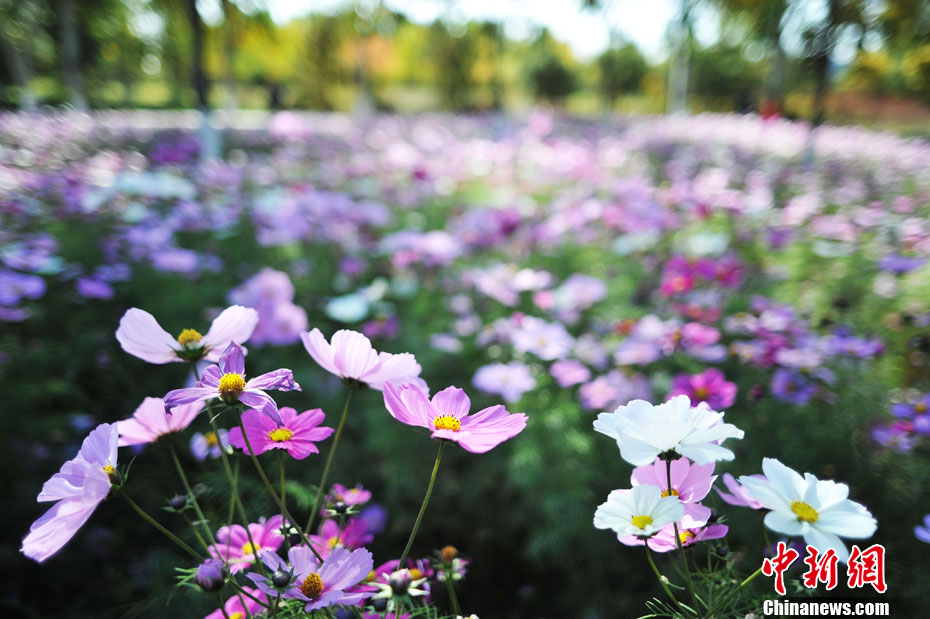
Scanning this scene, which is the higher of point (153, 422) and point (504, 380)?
point (153, 422)

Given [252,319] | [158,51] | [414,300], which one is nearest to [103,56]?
[158,51]

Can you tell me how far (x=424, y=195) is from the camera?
11.5 ft

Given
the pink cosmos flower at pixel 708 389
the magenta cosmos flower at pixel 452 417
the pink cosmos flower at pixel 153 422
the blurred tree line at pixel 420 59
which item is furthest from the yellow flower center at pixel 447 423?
the blurred tree line at pixel 420 59

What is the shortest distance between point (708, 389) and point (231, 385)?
0.94 m

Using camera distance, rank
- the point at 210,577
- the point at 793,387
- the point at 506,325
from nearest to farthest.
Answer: the point at 210,577 → the point at 793,387 → the point at 506,325

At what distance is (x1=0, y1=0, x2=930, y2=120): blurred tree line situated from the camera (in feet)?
14.3

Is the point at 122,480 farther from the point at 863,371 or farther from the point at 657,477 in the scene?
the point at 863,371

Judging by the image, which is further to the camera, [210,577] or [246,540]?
[246,540]

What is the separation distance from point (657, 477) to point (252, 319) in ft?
1.43

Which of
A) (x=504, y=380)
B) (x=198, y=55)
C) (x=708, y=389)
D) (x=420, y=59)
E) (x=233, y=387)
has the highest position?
(x=420, y=59)

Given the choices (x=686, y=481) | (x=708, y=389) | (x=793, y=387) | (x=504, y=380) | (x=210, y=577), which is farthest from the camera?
(x=504, y=380)

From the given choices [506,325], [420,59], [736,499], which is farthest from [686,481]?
[420,59]

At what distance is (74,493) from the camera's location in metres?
0.42

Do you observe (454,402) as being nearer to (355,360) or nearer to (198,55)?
(355,360)
